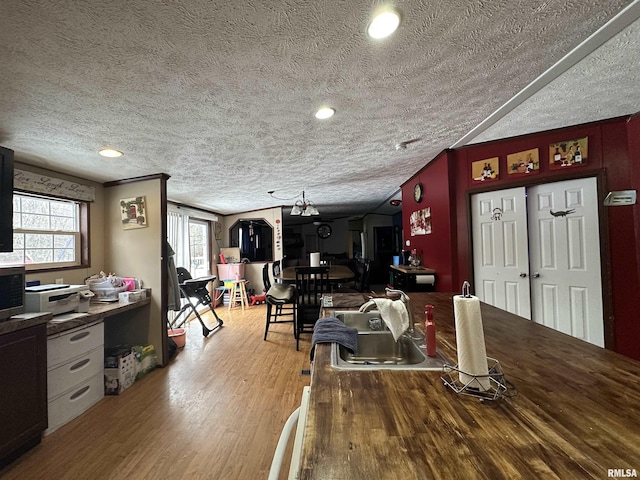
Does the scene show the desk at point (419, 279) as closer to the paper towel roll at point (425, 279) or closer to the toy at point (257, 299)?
the paper towel roll at point (425, 279)

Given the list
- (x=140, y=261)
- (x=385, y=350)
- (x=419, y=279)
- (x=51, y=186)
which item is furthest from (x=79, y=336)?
(x=419, y=279)

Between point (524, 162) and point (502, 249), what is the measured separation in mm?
920

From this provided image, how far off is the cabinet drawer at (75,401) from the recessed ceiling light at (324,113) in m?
2.76

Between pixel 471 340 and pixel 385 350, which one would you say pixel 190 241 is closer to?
pixel 385 350

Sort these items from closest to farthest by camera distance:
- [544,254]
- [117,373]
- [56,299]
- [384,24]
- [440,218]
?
[384,24], [56,299], [117,373], [544,254], [440,218]

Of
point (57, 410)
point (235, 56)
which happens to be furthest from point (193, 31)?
point (57, 410)

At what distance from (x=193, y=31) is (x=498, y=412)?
5.43 feet

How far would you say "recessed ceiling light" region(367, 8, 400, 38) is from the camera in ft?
3.43

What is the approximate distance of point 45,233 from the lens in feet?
8.12

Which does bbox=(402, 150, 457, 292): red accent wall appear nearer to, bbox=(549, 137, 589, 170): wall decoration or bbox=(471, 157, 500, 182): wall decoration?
bbox=(471, 157, 500, 182): wall decoration

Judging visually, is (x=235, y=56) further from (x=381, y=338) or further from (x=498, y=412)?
(x=498, y=412)

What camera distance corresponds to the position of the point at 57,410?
74.4 inches

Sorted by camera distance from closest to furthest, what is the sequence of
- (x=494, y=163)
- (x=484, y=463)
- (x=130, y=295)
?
(x=484, y=463), (x=130, y=295), (x=494, y=163)

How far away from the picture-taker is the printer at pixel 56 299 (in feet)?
6.12
